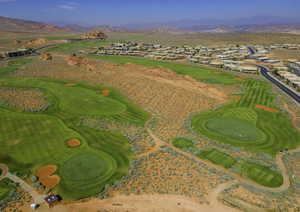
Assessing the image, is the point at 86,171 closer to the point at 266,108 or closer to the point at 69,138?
the point at 69,138

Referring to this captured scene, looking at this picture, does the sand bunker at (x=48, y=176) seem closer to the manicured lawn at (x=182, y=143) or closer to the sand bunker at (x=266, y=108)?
the manicured lawn at (x=182, y=143)

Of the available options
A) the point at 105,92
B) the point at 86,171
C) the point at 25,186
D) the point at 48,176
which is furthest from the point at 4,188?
the point at 105,92

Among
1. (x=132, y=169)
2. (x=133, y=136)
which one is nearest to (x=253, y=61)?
(x=133, y=136)

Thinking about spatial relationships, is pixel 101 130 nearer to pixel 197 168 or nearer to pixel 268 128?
pixel 197 168

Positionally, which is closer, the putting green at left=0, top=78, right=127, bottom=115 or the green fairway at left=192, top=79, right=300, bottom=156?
the green fairway at left=192, top=79, right=300, bottom=156

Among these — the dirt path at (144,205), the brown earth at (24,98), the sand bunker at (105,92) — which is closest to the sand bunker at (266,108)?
the dirt path at (144,205)

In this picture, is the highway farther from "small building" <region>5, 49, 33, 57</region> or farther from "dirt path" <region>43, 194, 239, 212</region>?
"small building" <region>5, 49, 33, 57</region>

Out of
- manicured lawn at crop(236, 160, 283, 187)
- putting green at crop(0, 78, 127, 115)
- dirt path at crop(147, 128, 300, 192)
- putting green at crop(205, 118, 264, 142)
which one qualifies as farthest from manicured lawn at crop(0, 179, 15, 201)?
putting green at crop(205, 118, 264, 142)
